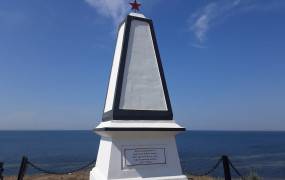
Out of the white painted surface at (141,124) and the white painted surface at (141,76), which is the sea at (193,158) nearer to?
the white painted surface at (141,124)

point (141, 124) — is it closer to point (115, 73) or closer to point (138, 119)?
point (138, 119)

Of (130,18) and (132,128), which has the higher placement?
(130,18)

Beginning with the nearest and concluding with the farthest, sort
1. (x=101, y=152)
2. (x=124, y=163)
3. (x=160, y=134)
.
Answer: (x=124, y=163)
(x=160, y=134)
(x=101, y=152)

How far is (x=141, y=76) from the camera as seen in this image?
665 centimetres

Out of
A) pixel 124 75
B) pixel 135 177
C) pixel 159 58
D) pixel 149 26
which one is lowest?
pixel 135 177

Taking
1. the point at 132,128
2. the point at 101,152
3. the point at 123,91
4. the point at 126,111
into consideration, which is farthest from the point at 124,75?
the point at 101,152

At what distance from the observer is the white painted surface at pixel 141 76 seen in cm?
643

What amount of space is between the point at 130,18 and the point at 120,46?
0.79 metres

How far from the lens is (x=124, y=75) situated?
21.4 feet

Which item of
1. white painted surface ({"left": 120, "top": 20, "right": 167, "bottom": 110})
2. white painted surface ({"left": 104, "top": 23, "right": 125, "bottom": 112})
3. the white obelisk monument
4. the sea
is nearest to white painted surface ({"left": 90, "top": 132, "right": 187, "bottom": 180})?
the white obelisk monument

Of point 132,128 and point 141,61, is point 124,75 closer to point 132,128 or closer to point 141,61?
point 141,61

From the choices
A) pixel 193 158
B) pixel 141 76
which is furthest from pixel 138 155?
pixel 193 158

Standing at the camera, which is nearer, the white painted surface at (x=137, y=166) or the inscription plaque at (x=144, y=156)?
the white painted surface at (x=137, y=166)

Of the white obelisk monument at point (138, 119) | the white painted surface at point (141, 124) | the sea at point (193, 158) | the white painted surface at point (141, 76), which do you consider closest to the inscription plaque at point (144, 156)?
the white obelisk monument at point (138, 119)
